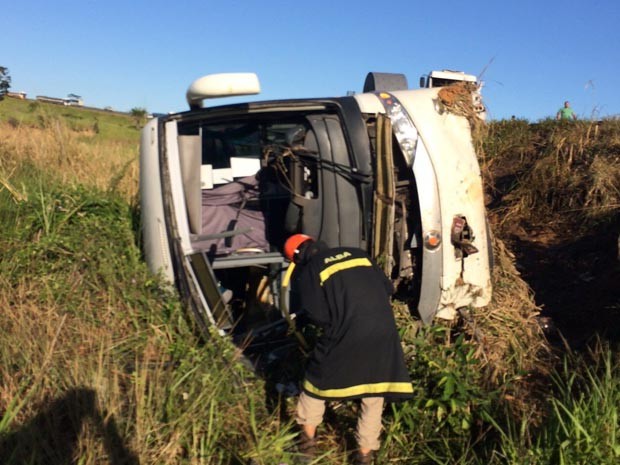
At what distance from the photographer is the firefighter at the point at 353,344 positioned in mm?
2818

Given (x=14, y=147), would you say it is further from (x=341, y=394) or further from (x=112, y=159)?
(x=341, y=394)

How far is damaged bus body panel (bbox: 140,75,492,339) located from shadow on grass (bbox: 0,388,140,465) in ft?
3.00

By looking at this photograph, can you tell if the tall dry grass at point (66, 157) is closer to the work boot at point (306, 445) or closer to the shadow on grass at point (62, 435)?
the shadow on grass at point (62, 435)

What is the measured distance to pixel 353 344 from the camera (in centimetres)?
280

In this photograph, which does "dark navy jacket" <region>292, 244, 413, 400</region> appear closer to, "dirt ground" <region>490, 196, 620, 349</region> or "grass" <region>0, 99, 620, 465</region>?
"grass" <region>0, 99, 620, 465</region>

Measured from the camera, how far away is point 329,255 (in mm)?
2943

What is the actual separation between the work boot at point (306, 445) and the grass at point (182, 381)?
0.34 feet

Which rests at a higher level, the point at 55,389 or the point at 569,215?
the point at 569,215

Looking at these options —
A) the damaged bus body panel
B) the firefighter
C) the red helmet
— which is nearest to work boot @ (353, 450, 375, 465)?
the firefighter

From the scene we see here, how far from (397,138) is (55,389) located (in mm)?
2618

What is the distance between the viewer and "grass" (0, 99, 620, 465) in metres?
2.56

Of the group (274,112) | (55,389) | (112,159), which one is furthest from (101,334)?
(112,159)

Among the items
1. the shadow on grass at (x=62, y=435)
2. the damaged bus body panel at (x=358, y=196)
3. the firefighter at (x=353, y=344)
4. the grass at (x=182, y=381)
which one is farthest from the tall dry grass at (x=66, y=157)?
the firefighter at (x=353, y=344)

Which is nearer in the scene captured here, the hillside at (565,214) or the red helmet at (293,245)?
the red helmet at (293,245)
